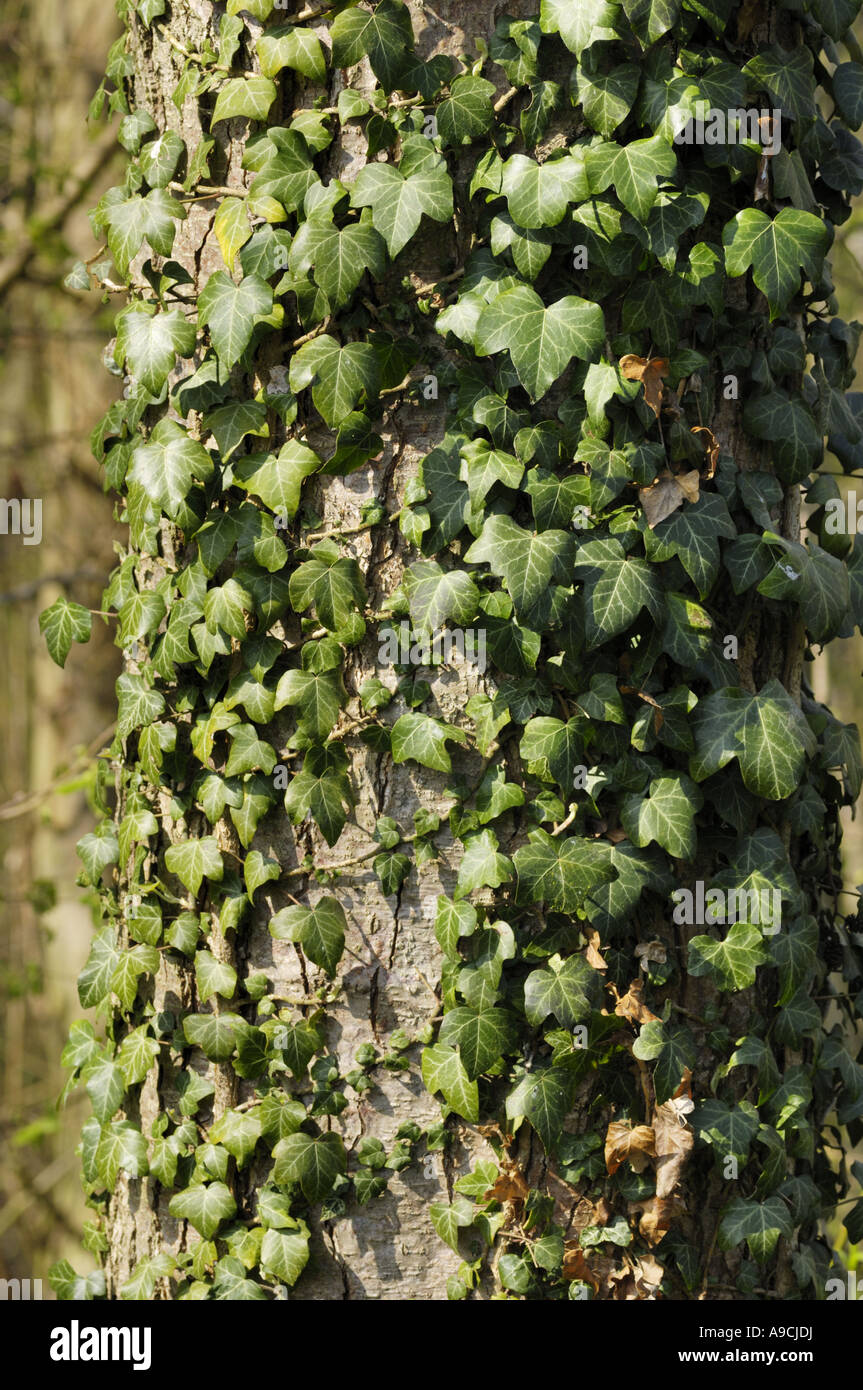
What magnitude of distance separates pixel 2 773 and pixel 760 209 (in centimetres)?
547

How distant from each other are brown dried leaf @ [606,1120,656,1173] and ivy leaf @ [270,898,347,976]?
19.2 inches

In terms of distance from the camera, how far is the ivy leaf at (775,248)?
1456mm

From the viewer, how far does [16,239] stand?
4.75m

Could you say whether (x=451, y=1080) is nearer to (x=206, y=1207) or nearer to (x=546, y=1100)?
(x=546, y=1100)

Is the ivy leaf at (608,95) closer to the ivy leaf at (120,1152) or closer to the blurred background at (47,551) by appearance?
the ivy leaf at (120,1152)

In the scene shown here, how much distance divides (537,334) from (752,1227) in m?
1.37

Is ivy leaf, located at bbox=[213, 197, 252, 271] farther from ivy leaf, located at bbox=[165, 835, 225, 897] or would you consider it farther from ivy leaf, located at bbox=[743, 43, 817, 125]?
ivy leaf, located at bbox=[165, 835, 225, 897]

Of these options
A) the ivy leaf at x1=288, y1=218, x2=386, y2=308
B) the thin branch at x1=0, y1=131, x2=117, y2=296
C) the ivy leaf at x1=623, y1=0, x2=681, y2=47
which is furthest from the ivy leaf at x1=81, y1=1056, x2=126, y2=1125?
the thin branch at x1=0, y1=131, x2=117, y2=296

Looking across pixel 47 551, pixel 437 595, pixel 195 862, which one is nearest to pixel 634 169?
pixel 437 595

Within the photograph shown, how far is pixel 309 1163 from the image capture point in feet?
5.20

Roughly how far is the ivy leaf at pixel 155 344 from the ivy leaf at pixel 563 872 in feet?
2.95

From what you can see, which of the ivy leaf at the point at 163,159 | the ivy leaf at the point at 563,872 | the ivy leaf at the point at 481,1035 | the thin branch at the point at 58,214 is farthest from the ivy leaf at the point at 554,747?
the thin branch at the point at 58,214

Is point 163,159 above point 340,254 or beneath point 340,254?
above

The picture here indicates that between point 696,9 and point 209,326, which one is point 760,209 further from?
point 209,326
